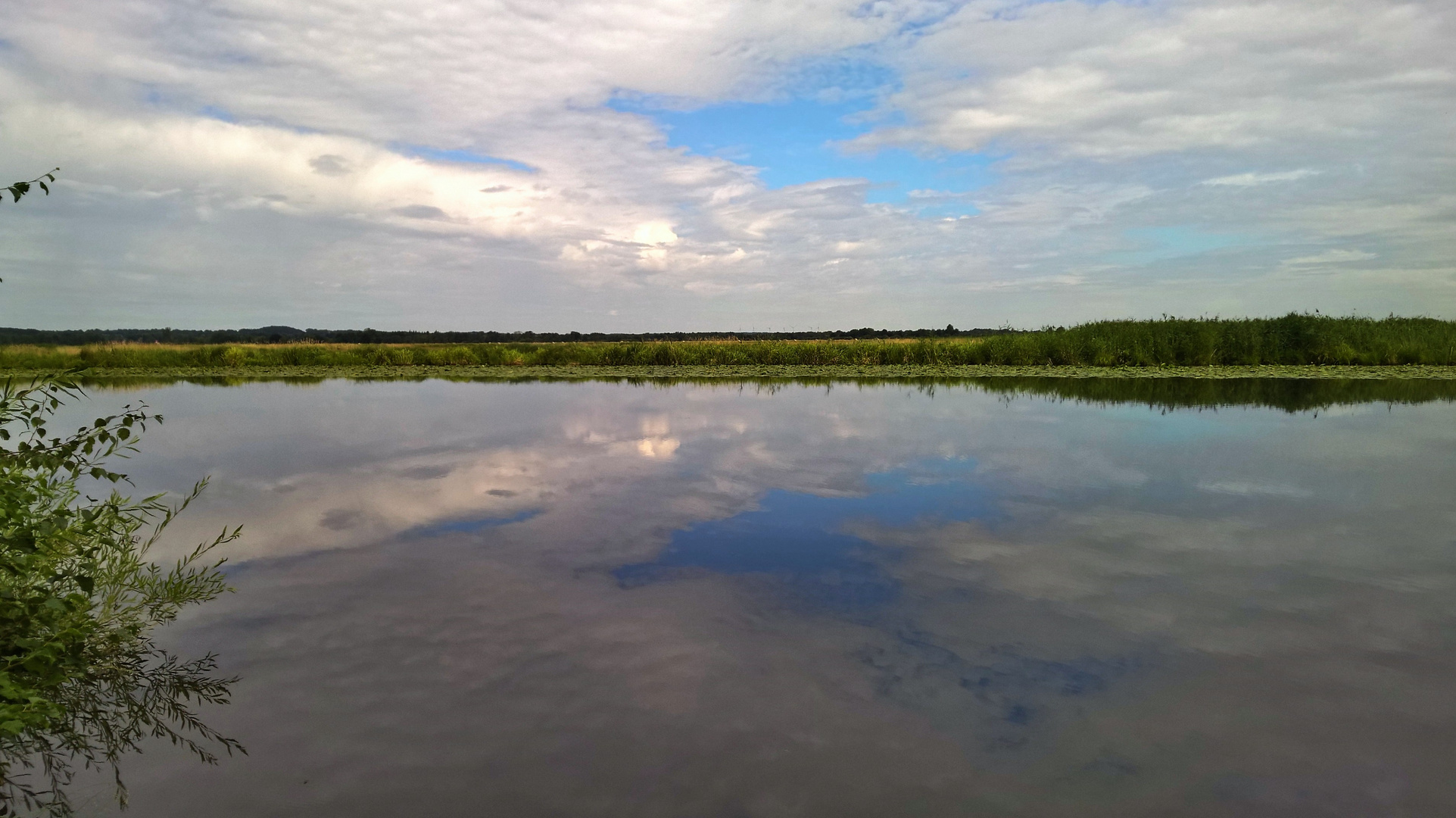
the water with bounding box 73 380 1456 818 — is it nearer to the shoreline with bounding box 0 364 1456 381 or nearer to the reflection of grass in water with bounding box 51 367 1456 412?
the reflection of grass in water with bounding box 51 367 1456 412

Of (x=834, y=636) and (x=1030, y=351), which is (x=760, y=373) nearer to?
(x=1030, y=351)

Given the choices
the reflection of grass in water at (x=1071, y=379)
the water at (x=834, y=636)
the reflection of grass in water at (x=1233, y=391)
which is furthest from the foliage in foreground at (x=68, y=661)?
the reflection of grass in water at (x=1071, y=379)

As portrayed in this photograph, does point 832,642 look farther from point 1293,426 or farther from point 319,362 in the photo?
point 319,362

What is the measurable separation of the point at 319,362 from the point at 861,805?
137 feet

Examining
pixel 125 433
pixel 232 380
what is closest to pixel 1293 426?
pixel 125 433

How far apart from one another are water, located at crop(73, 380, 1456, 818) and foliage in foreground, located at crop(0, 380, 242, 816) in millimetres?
279

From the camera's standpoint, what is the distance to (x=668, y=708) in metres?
4.24

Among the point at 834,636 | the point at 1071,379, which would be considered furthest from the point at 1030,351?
the point at 834,636

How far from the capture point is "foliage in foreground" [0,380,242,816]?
382 cm

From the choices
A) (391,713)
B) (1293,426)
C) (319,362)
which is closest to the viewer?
(391,713)

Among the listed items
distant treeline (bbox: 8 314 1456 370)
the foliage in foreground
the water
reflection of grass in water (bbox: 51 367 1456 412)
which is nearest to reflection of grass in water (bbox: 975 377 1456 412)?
reflection of grass in water (bbox: 51 367 1456 412)

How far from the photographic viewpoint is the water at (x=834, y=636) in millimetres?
3594

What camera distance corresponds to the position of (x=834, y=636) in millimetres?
5176

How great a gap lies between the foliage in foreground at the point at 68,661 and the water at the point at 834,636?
279 mm
